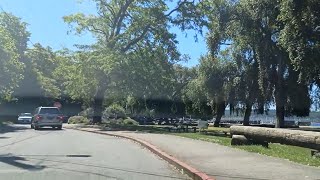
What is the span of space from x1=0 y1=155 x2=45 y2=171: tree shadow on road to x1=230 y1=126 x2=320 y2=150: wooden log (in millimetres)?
8932

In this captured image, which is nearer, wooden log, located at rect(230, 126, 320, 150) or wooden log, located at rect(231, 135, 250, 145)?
wooden log, located at rect(230, 126, 320, 150)

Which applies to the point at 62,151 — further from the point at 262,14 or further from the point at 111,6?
the point at 111,6

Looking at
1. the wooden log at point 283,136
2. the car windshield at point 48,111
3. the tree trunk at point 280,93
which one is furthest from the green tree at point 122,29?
the wooden log at point 283,136

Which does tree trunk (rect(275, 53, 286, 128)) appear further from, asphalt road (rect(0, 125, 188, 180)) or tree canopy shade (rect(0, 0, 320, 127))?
asphalt road (rect(0, 125, 188, 180))

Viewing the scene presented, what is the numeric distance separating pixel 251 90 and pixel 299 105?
4543mm

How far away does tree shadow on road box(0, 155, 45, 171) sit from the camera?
491 inches

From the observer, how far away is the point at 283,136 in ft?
58.8

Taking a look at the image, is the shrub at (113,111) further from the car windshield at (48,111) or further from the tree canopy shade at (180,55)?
the car windshield at (48,111)

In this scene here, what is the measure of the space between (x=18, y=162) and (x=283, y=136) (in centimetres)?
979

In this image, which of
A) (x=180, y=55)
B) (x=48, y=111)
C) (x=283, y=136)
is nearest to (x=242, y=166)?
(x=283, y=136)

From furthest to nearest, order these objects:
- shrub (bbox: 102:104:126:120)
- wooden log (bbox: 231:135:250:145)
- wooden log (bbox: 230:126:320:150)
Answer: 1. shrub (bbox: 102:104:126:120)
2. wooden log (bbox: 231:135:250:145)
3. wooden log (bbox: 230:126:320:150)

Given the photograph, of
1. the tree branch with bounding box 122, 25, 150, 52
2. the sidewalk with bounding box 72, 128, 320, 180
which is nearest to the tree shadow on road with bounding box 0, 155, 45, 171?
the sidewalk with bounding box 72, 128, 320, 180

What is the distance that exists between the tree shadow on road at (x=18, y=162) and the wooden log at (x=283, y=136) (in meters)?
8.93

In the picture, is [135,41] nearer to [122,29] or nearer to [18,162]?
[122,29]
